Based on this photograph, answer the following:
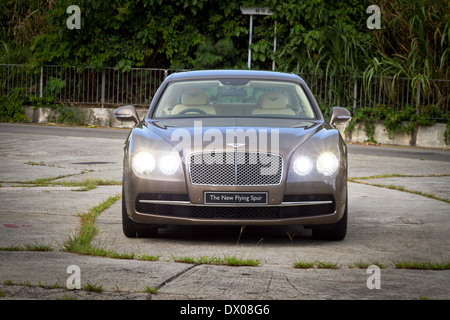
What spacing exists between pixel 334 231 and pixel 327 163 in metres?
0.60

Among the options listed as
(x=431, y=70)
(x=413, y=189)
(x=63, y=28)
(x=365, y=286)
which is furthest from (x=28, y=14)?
(x=365, y=286)

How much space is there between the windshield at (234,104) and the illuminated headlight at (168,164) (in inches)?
42.2

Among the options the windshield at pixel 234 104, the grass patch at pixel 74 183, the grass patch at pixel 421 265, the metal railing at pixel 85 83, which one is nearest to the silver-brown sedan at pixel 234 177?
the windshield at pixel 234 104

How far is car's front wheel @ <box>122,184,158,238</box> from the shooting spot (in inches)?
276

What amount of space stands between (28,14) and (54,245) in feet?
69.4

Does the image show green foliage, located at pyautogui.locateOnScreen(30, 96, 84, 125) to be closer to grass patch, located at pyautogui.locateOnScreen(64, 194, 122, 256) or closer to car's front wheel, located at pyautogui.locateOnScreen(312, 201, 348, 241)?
grass patch, located at pyautogui.locateOnScreen(64, 194, 122, 256)

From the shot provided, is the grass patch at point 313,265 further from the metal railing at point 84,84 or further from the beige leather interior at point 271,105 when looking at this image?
the metal railing at point 84,84

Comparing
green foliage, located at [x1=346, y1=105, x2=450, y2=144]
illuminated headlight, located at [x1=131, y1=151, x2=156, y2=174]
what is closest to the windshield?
illuminated headlight, located at [x1=131, y1=151, x2=156, y2=174]

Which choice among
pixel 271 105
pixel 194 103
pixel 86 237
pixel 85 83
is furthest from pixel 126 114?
pixel 85 83

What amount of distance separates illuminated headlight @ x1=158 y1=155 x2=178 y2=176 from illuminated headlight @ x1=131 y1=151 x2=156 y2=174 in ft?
0.24

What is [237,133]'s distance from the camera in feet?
22.5

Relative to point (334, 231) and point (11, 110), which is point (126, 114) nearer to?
point (334, 231)

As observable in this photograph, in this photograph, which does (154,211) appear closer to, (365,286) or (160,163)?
(160,163)
